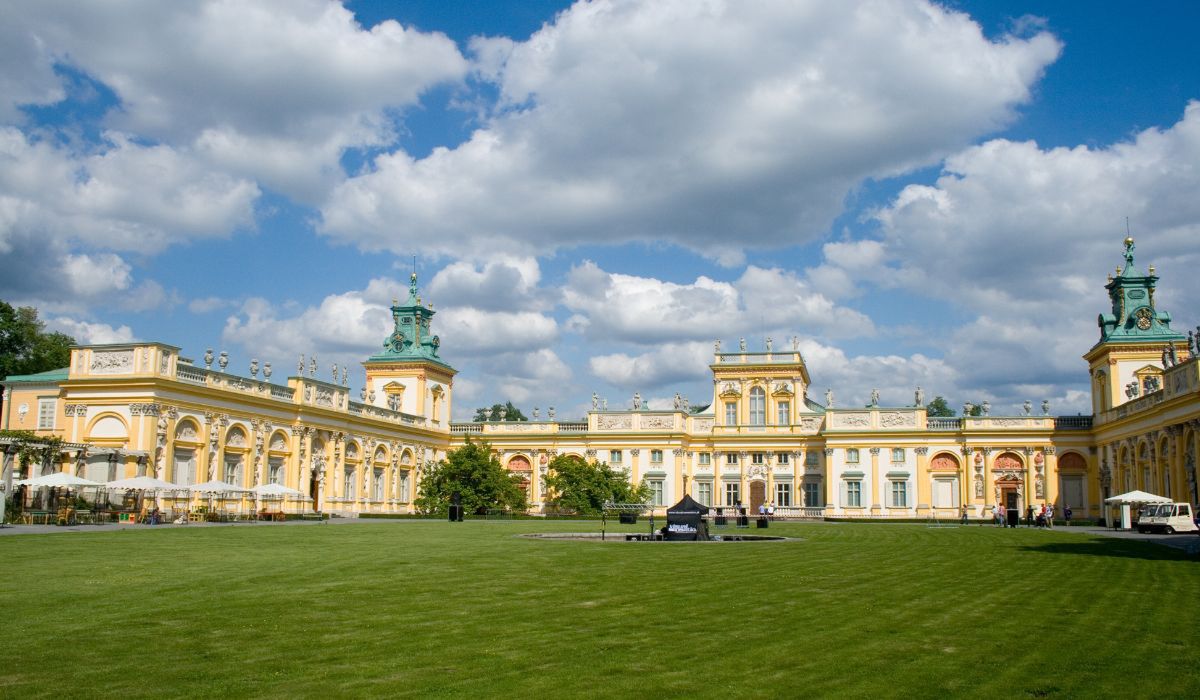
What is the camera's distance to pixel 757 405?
7788cm

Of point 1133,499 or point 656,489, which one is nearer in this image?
point 1133,499

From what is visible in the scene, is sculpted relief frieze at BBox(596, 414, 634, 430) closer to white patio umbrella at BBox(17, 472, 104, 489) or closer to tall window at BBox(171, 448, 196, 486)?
tall window at BBox(171, 448, 196, 486)

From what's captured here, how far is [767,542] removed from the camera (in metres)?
32.1

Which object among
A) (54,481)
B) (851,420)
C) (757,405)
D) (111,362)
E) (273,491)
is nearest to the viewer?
(54,481)

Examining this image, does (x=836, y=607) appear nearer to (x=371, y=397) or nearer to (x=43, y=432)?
(x=43, y=432)

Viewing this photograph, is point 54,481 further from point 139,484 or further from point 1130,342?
point 1130,342

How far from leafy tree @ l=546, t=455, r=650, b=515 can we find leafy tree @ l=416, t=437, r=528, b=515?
441 centimetres

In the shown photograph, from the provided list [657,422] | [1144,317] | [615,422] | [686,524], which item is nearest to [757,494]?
[657,422]

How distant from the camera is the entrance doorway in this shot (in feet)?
250

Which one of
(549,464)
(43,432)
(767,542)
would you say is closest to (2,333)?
(43,432)

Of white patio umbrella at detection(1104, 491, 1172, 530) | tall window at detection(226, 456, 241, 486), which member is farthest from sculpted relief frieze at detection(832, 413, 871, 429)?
tall window at detection(226, 456, 241, 486)

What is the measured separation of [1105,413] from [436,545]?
2199 inches

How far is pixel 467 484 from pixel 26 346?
3358 cm

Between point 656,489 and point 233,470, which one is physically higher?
point 233,470
